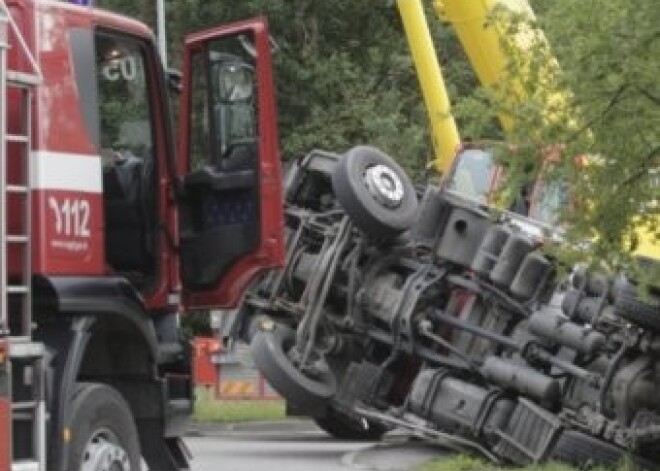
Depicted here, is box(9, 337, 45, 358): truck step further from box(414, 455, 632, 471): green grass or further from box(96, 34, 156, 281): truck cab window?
box(414, 455, 632, 471): green grass

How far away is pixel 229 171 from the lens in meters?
9.34

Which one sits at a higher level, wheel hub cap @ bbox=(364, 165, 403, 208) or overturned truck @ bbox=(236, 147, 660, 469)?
wheel hub cap @ bbox=(364, 165, 403, 208)

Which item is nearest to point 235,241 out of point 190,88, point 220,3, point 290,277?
point 190,88

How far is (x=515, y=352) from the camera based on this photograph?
13.5 meters

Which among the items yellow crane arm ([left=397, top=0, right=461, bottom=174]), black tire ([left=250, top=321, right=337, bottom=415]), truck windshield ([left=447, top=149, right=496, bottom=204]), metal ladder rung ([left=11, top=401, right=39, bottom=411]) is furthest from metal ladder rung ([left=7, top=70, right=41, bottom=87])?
yellow crane arm ([left=397, top=0, right=461, bottom=174])

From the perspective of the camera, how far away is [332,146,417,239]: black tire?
13.7 meters

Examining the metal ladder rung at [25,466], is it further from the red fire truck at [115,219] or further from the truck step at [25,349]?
the truck step at [25,349]

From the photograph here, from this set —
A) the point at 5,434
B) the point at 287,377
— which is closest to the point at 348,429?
the point at 287,377

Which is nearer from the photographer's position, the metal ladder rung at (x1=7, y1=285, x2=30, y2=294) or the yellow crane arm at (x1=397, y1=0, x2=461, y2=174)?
the metal ladder rung at (x1=7, y1=285, x2=30, y2=294)

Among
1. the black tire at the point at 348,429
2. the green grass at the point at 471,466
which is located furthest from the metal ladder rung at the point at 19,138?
the black tire at the point at 348,429

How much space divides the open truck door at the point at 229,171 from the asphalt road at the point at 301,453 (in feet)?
14.4

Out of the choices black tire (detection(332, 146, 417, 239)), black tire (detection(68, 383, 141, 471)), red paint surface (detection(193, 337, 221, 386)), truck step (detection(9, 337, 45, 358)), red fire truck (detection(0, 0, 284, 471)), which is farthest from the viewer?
red paint surface (detection(193, 337, 221, 386))

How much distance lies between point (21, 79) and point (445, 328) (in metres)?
7.27

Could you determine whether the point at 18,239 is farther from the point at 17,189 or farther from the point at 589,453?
the point at 589,453
